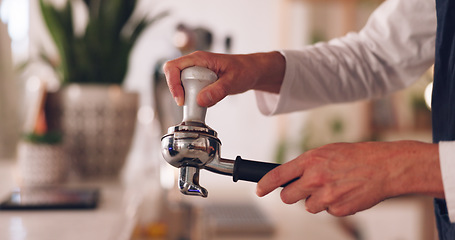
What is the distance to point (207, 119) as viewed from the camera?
→ 2.19 m

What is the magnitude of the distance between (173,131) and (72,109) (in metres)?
0.74

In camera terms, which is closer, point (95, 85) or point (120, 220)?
point (120, 220)

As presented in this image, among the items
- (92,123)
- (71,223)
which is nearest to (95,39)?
(92,123)

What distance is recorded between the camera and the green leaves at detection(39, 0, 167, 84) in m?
1.15

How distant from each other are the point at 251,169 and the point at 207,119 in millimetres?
1743

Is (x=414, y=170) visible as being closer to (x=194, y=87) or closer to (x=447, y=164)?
(x=447, y=164)

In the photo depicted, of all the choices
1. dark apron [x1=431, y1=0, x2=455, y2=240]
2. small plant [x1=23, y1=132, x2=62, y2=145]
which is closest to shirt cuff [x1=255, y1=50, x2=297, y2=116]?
dark apron [x1=431, y1=0, x2=455, y2=240]

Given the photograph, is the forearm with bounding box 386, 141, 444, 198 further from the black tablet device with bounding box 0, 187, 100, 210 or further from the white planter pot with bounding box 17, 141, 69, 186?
the white planter pot with bounding box 17, 141, 69, 186

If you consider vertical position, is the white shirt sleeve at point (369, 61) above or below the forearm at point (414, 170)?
above

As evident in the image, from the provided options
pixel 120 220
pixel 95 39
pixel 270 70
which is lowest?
pixel 120 220

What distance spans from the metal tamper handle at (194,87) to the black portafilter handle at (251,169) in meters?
0.06

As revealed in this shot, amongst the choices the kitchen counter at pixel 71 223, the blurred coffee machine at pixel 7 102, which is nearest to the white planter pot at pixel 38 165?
the kitchen counter at pixel 71 223

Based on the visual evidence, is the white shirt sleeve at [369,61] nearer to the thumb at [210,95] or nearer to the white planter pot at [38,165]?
the thumb at [210,95]

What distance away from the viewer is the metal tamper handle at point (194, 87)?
447 millimetres
